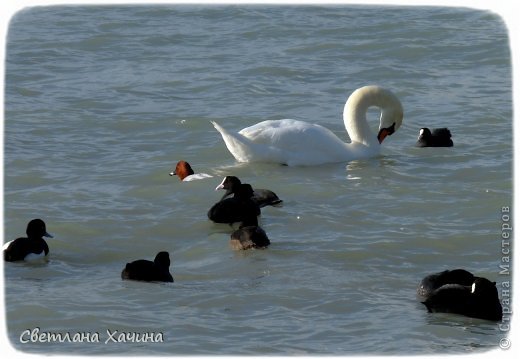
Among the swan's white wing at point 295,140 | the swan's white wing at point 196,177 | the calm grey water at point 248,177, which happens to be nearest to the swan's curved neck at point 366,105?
the calm grey water at point 248,177

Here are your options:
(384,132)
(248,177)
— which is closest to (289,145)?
(248,177)

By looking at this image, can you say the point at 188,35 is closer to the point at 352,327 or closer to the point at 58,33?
the point at 58,33

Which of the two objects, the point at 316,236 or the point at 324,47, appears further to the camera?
the point at 324,47

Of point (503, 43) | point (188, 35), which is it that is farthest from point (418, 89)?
point (188, 35)

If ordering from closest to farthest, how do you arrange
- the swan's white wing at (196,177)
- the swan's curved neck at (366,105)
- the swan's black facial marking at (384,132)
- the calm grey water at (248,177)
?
the calm grey water at (248,177) → the swan's white wing at (196,177) → the swan's curved neck at (366,105) → the swan's black facial marking at (384,132)

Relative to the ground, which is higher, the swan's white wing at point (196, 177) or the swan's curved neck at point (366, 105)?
the swan's curved neck at point (366, 105)

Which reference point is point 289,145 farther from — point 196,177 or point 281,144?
point 196,177

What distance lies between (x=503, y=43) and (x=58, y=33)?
238 inches

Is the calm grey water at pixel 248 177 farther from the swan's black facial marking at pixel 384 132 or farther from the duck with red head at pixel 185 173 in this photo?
the swan's black facial marking at pixel 384 132

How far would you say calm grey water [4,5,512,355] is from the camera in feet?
27.3

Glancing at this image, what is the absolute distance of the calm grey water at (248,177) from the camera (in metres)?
8.33

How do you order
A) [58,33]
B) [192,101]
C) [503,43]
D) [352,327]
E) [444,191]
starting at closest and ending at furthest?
[352,327] < [444,191] < [192,101] < [503,43] < [58,33]

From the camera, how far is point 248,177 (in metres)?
12.7

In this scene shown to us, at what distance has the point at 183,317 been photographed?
8320mm
